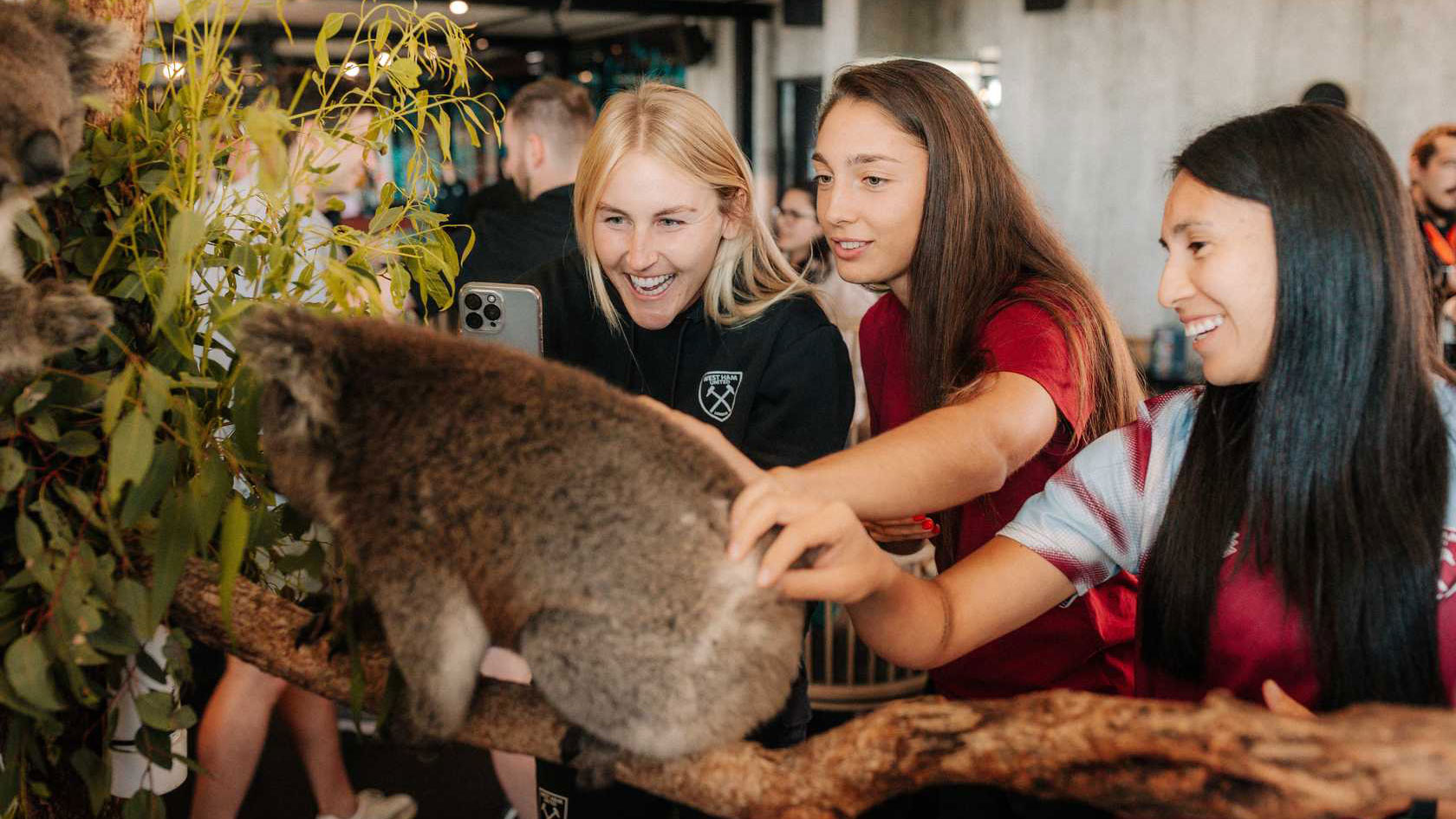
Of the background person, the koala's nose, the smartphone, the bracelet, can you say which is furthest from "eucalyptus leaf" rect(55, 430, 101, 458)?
the background person

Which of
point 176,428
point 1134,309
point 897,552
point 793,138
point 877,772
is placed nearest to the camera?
point 877,772

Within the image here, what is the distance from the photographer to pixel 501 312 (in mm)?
1336

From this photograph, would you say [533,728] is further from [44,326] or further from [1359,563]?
[1359,563]

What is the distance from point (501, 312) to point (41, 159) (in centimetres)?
53

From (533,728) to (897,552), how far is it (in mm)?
921

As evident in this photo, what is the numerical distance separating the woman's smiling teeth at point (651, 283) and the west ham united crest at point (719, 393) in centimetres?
13

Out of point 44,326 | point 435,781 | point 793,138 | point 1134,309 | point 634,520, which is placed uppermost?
point 793,138

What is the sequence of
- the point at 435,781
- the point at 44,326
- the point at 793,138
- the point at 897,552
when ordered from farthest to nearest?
the point at 793,138, the point at 435,781, the point at 897,552, the point at 44,326

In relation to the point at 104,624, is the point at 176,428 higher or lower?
higher

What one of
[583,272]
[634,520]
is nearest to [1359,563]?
[634,520]

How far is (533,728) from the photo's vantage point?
949mm

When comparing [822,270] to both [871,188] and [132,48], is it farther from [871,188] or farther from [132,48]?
[132,48]

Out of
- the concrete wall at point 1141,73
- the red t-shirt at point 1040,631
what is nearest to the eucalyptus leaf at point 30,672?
the red t-shirt at point 1040,631

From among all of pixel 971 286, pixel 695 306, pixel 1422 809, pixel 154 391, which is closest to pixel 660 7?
pixel 695 306
